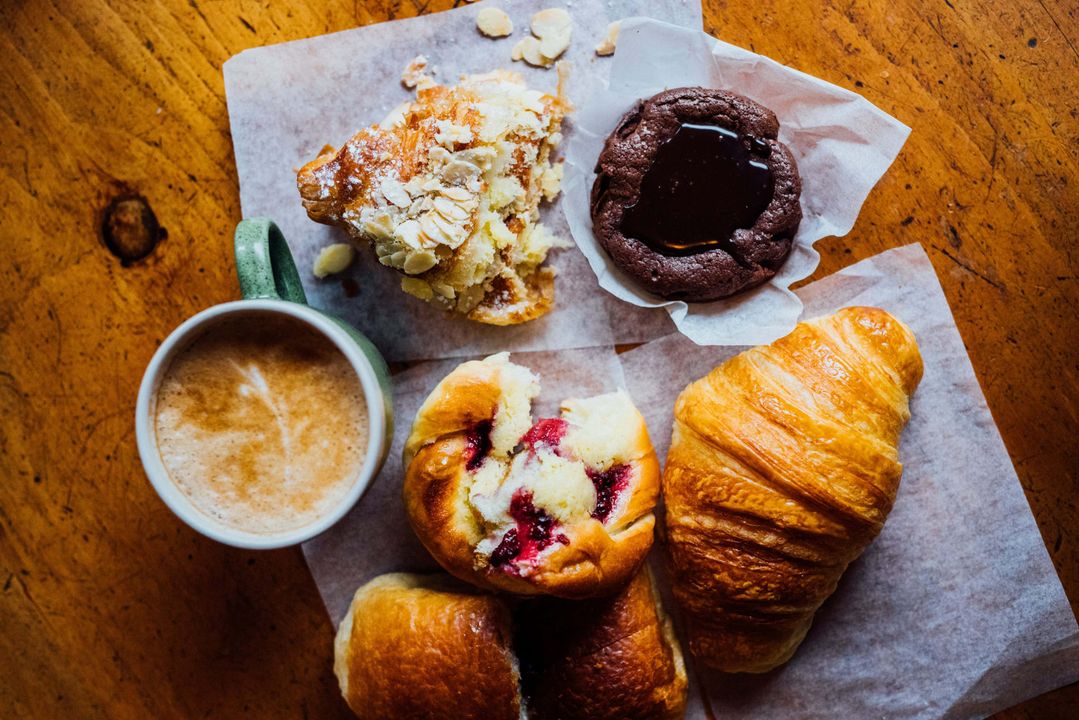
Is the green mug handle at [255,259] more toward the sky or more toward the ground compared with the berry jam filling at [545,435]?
more toward the sky

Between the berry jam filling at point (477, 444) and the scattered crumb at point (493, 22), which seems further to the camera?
the scattered crumb at point (493, 22)

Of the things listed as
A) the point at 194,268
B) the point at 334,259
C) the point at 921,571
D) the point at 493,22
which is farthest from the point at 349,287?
the point at 921,571

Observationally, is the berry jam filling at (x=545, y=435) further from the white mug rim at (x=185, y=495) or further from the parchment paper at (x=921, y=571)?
the white mug rim at (x=185, y=495)

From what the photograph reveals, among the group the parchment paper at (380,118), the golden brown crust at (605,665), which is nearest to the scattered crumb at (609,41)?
the parchment paper at (380,118)

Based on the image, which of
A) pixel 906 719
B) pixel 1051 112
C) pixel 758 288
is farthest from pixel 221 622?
pixel 1051 112

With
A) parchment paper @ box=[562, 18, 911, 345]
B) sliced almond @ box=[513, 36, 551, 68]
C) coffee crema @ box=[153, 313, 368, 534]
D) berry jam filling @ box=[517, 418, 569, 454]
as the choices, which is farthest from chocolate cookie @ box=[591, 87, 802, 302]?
coffee crema @ box=[153, 313, 368, 534]

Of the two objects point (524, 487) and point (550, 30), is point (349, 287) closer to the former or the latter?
point (524, 487)
